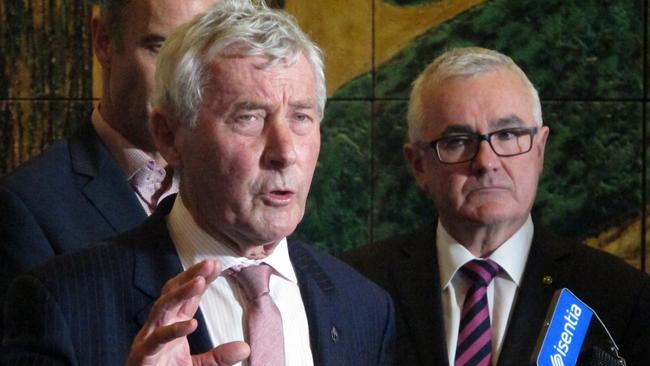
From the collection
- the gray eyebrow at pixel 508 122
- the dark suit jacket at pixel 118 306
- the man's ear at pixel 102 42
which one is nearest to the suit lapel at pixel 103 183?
the man's ear at pixel 102 42

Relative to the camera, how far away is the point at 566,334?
190 cm

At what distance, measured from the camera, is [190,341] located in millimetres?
2160

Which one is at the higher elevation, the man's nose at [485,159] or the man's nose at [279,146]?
the man's nose at [279,146]

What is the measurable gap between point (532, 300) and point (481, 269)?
136 mm

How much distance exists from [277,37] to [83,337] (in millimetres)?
603

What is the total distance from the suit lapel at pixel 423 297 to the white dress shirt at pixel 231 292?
565 millimetres

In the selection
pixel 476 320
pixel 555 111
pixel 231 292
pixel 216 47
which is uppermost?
pixel 216 47

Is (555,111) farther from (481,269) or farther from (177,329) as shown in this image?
(177,329)

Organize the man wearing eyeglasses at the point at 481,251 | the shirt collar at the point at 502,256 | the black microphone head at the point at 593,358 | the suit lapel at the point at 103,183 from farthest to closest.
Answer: the shirt collar at the point at 502,256 < the man wearing eyeglasses at the point at 481,251 < the suit lapel at the point at 103,183 < the black microphone head at the point at 593,358

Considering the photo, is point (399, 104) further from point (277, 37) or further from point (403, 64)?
point (277, 37)

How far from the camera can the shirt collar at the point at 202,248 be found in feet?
7.43

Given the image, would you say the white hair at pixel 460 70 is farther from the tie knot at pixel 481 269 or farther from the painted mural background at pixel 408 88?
the painted mural background at pixel 408 88

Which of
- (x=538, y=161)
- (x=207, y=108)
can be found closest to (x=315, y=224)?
(x=538, y=161)

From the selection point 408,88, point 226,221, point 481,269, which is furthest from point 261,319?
point 408,88
